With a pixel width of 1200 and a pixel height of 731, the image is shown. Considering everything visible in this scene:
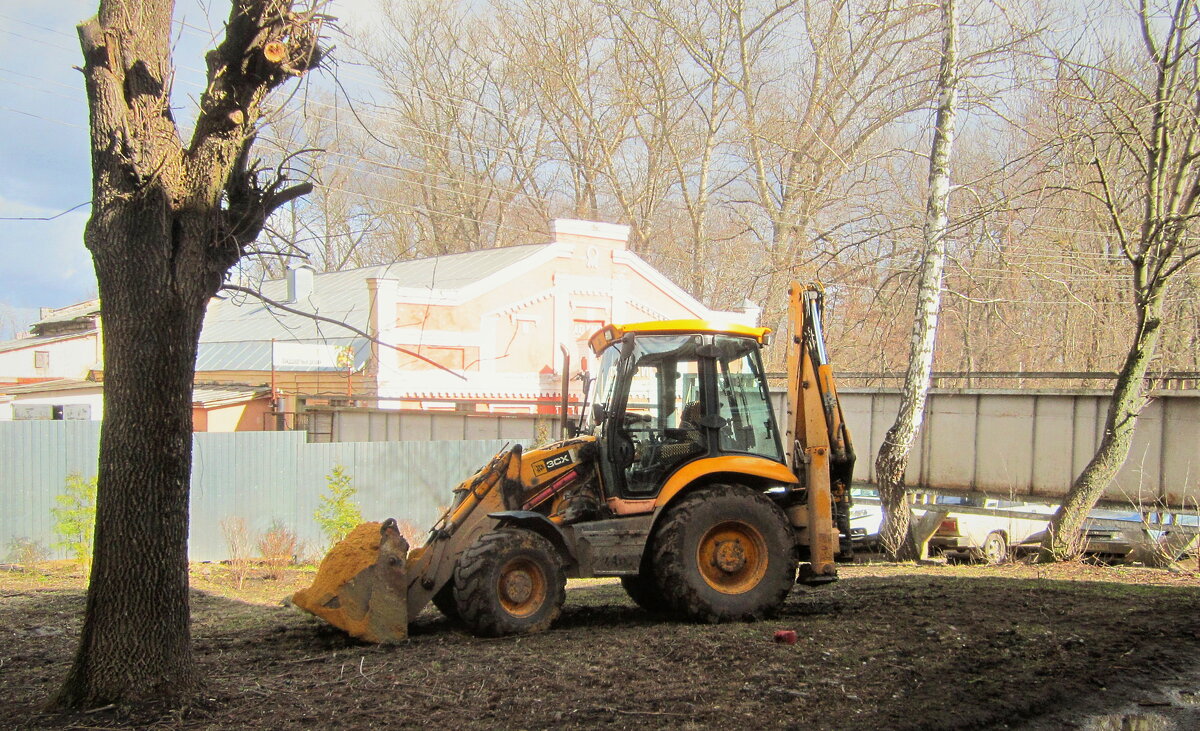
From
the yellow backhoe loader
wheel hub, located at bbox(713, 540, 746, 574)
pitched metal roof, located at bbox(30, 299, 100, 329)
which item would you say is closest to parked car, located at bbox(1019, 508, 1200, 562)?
the yellow backhoe loader

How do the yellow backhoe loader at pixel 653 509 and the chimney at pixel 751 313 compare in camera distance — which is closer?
the yellow backhoe loader at pixel 653 509

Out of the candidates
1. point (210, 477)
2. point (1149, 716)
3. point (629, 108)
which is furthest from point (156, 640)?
point (629, 108)

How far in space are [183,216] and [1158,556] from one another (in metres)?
12.0

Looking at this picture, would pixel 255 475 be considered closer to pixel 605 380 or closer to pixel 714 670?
pixel 605 380

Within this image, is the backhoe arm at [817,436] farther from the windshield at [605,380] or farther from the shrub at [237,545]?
the shrub at [237,545]

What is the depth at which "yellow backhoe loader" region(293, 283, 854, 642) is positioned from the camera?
24.4 ft

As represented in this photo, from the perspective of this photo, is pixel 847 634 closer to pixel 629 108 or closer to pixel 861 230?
pixel 861 230

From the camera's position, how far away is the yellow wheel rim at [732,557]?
814 cm

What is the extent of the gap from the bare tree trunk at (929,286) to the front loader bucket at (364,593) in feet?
26.9

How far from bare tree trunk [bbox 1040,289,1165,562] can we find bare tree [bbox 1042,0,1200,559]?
0.01 meters

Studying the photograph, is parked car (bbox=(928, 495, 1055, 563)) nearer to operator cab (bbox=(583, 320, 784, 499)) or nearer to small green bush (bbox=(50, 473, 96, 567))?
operator cab (bbox=(583, 320, 784, 499))

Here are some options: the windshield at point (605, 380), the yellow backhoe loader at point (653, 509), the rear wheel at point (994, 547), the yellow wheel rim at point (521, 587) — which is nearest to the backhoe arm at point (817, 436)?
the yellow backhoe loader at point (653, 509)

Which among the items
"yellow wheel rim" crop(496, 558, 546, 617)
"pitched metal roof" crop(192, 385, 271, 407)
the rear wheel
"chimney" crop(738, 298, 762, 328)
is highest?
"chimney" crop(738, 298, 762, 328)

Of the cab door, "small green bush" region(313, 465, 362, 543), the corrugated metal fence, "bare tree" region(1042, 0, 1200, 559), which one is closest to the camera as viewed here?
the cab door
